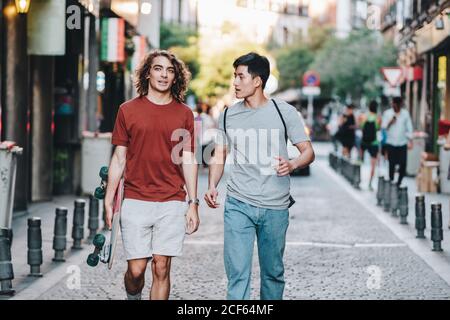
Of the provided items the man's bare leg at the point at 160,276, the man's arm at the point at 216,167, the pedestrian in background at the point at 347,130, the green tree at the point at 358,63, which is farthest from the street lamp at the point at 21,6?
the green tree at the point at 358,63

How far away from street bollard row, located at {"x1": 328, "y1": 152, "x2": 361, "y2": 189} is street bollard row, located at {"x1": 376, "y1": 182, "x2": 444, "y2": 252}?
4134mm

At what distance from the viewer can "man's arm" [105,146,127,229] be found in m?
6.75

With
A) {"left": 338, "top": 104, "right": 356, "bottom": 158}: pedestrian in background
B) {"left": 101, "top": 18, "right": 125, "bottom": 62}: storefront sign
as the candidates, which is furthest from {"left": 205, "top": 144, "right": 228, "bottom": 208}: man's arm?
{"left": 338, "top": 104, "right": 356, "bottom": 158}: pedestrian in background

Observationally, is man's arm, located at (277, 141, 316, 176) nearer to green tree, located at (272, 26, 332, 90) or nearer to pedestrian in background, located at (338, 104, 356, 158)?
pedestrian in background, located at (338, 104, 356, 158)

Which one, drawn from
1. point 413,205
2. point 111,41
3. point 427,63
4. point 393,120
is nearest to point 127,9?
point 111,41

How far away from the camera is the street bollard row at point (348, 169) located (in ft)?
73.9

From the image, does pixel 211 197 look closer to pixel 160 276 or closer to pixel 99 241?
pixel 160 276

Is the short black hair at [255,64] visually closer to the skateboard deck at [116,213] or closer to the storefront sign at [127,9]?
the skateboard deck at [116,213]

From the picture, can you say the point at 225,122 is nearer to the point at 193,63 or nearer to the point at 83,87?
the point at 83,87

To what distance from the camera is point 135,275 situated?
6.75m

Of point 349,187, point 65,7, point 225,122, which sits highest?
point 65,7
